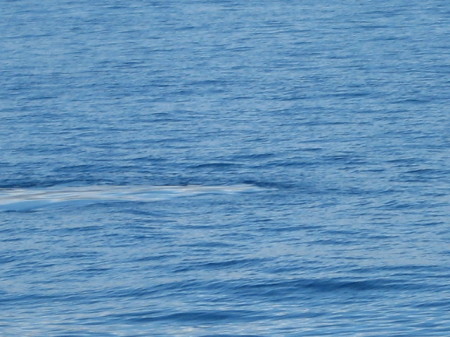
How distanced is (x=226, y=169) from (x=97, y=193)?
4.31 ft

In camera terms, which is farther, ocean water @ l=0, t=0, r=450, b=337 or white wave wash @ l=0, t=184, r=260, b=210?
white wave wash @ l=0, t=184, r=260, b=210

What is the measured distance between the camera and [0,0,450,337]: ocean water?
8.52 metres

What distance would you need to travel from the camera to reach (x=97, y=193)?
11.0 meters

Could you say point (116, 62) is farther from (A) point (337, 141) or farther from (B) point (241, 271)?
(B) point (241, 271)

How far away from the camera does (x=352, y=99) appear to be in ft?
46.0

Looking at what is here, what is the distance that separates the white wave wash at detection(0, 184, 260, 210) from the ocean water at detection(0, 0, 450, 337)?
0.11ft

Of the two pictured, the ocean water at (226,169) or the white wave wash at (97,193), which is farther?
the white wave wash at (97,193)

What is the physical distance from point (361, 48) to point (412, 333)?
881 centimetres

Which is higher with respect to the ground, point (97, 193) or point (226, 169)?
point (97, 193)

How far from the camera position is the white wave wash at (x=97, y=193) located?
10.8 metres

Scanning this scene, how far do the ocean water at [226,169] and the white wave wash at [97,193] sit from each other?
3cm

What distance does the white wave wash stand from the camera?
10805 mm

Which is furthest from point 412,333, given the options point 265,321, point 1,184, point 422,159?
point 1,184

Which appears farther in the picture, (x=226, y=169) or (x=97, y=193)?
(x=226, y=169)
